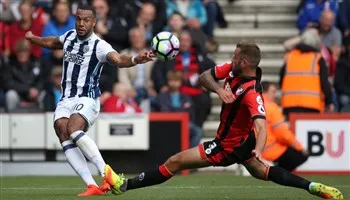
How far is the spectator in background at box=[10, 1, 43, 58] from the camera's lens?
18562mm

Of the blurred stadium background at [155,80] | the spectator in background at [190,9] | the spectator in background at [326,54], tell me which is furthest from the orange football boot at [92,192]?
the spectator in background at [190,9]

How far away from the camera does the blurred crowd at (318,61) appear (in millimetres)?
16984

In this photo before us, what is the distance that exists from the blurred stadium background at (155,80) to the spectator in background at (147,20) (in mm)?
17

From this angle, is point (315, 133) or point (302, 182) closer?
point (302, 182)

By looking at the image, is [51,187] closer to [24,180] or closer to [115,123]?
[24,180]

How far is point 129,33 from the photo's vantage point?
60.8 feet

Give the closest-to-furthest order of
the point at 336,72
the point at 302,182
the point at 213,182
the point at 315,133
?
the point at 302,182, the point at 213,182, the point at 315,133, the point at 336,72

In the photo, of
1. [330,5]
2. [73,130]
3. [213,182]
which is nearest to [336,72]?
[330,5]

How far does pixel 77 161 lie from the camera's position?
12148 millimetres

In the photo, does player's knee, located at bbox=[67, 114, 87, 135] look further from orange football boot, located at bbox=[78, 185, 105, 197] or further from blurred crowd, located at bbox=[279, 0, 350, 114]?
blurred crowd, located at bbox=[279, 0, 350, 114]

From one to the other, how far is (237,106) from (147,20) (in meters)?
8.33

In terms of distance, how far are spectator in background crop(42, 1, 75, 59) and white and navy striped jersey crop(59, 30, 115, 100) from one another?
5.94 m

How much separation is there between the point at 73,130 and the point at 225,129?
1846mm

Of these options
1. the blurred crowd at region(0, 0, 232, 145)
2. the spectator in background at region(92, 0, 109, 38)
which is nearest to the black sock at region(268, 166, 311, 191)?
the blurred crowd at region(0, 0, 232, 145)
